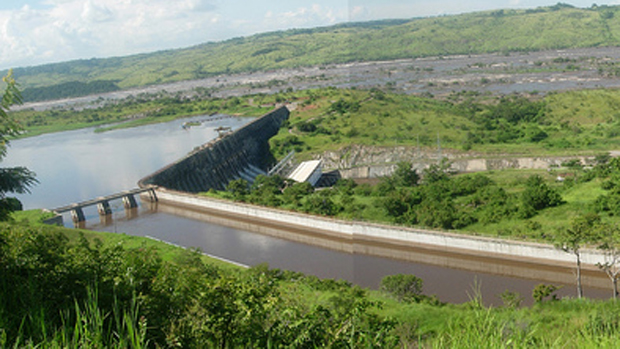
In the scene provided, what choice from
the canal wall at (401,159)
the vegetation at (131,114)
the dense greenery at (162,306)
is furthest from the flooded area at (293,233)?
the canal wall at (401,159)

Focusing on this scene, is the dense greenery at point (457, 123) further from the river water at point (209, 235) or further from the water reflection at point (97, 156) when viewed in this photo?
the river water at point (209, 235)

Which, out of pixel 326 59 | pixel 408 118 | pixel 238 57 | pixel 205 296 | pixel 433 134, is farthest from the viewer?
pixel 238 57

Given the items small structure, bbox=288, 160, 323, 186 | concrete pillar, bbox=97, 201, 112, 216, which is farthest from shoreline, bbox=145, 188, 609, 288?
small structure, bbox=288, 160, 323, 186

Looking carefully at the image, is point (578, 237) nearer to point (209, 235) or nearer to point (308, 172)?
point (209, 235)

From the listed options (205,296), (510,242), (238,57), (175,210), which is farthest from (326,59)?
(205,296)

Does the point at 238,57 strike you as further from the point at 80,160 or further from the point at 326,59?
the point at 80,160

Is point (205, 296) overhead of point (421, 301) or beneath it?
overhead
